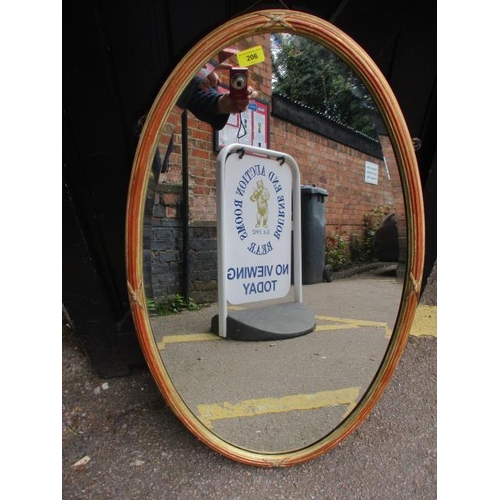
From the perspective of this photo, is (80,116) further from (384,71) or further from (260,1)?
(384,71)

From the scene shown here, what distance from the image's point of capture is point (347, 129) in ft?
3.87

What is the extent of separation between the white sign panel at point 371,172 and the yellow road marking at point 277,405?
0.68 meters

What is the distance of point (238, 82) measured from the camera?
1.06m

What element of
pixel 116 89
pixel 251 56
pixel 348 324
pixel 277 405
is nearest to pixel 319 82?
pixel 251 56

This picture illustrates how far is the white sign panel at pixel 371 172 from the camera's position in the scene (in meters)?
1.20

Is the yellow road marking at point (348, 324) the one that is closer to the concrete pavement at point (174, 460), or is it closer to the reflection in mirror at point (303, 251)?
the reflection in mirror at point (303, 251)

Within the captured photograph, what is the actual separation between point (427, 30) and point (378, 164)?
665 millimetres

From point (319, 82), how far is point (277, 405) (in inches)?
39.1

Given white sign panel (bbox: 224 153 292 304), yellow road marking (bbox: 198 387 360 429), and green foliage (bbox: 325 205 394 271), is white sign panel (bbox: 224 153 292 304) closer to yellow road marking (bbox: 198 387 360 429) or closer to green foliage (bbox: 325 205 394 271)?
green foliage (bbox: 325 205 394 271)

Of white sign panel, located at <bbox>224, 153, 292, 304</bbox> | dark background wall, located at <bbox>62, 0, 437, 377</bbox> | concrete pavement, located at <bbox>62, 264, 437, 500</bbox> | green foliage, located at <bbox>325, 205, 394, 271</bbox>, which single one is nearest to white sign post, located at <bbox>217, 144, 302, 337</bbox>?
white sign panel, located at <bbox>224, 153, 292, 304</bbox>

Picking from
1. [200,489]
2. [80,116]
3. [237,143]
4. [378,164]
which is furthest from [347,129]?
[200,489]

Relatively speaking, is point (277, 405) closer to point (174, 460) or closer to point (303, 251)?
point (174, 460)

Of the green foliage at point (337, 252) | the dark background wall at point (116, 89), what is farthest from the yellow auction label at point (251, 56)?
the green foliage at point (337, 252)

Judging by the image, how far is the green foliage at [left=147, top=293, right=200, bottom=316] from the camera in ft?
3.57
